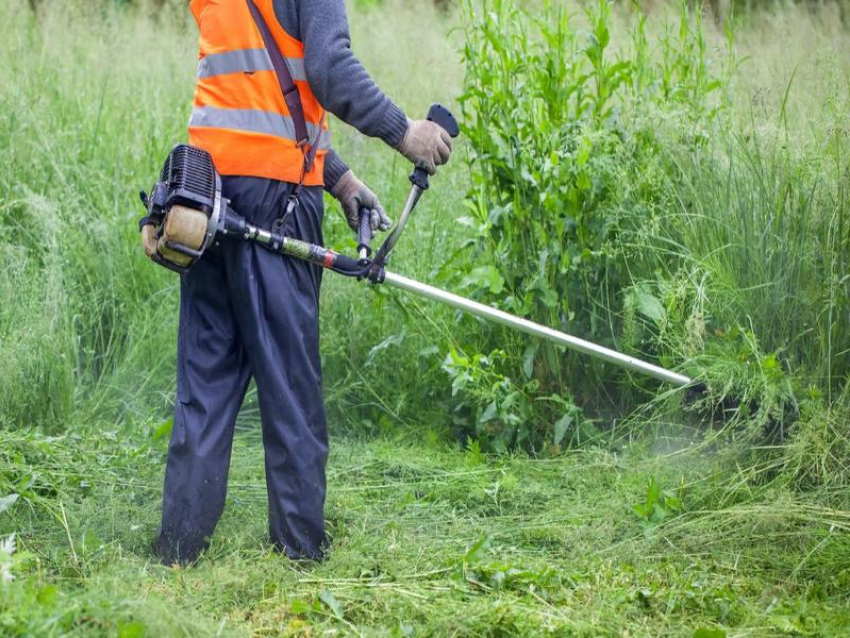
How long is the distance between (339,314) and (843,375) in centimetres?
229

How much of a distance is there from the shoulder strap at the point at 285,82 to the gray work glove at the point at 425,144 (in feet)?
1.03

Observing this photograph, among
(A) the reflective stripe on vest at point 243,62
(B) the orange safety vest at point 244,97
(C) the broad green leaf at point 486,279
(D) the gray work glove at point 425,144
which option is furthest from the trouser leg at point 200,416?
(C) the broad green leaf at point 486,279

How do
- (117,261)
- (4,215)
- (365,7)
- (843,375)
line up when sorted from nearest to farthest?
1. (843,375)
2. (117,261)
3. (4,215)
4. (365,7)

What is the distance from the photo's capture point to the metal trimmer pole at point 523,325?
3.86 meters

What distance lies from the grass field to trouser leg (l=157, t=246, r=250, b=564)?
0.12 meters

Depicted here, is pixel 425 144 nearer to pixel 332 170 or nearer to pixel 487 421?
pixel 332 170

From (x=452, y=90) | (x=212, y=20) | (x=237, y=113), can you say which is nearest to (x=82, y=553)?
(x=237, y=113)

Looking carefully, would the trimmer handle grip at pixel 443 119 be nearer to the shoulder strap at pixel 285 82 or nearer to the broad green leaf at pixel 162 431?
the shoulder strap at pixel 285 82

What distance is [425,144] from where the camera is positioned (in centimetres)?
Result: 363

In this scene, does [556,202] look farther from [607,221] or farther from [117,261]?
[117,261]

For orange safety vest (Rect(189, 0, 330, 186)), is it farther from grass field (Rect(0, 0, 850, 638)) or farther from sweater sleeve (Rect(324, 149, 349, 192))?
grass field (Rect(0, 0, 850, 638))

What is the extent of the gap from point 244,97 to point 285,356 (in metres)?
0.81

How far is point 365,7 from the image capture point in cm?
1002

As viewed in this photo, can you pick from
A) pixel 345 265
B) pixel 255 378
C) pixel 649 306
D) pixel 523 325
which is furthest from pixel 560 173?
pixel 255 378
